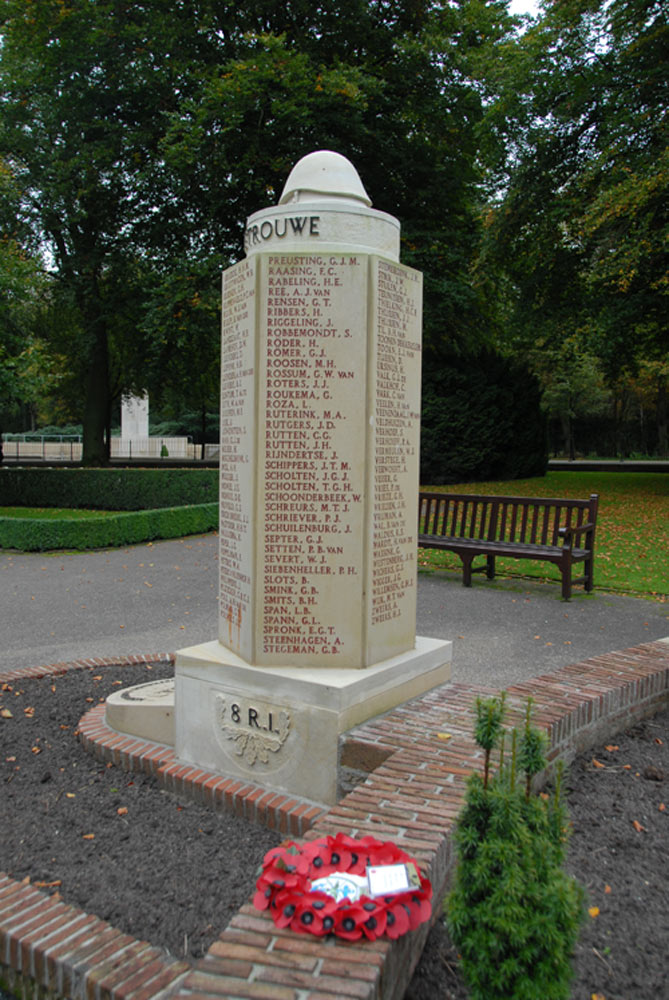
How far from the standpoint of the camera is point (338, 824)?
287cm

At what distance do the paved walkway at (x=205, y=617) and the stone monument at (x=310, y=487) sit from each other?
1890 mm

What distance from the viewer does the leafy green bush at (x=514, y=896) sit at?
1927 millimetres

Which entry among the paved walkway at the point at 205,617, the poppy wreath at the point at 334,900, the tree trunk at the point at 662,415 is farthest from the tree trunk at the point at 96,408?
the tree trunk at the point at 662,415

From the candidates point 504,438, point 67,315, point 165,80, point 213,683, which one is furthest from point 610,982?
point 67,315

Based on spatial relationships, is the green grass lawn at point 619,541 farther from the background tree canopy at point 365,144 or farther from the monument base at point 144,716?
the monument base at point 144,716

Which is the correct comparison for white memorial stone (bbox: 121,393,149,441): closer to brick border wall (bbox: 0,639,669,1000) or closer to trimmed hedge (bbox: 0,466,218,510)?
trimmed hedge (bbox: 0,466,218,510)

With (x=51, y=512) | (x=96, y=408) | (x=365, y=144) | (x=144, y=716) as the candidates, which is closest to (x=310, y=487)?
(x=144, y=716)

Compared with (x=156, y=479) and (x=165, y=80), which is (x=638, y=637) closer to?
(x=156, y=479)

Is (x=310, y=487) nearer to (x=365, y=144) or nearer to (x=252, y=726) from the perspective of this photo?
(x=252, y=726)

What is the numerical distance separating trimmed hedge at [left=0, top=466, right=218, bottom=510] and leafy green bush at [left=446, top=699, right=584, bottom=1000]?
55.1 ft

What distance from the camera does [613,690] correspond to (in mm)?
4258

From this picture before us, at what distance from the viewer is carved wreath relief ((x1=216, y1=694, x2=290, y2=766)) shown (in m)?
3.85

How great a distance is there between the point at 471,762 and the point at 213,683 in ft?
4.94

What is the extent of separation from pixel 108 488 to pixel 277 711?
57.6ft
